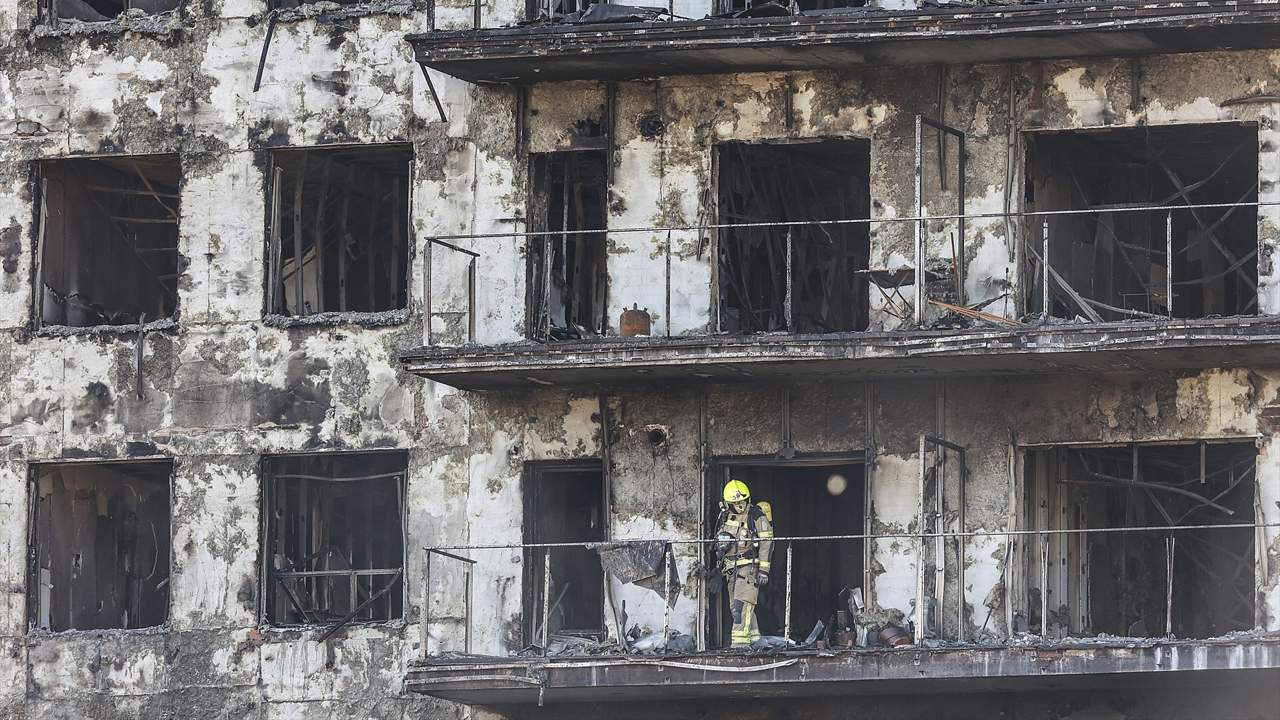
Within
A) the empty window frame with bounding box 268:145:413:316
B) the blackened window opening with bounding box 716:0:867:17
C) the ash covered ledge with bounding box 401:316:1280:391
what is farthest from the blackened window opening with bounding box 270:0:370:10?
the ash covered ledge with bounding box 401:316:1280:391

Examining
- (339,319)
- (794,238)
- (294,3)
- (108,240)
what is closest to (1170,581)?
(794,238)

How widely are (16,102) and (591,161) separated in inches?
229

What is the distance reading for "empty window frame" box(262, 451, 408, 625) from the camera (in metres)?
28.1

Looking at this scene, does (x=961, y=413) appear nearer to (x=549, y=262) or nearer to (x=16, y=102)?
(x=549, y=262)

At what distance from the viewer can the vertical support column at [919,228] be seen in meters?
26.0

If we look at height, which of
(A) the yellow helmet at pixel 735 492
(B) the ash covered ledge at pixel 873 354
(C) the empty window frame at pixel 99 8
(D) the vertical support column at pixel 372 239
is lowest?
(A) the yellow helmet at pixel 735 492

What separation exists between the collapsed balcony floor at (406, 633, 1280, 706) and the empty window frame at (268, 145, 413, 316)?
4724 millimetres

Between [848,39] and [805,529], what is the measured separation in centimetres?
528

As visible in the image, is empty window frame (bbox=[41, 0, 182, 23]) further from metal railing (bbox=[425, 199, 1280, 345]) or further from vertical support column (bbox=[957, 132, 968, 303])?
vertical support column (bbox=[957, 132, 968, 303])

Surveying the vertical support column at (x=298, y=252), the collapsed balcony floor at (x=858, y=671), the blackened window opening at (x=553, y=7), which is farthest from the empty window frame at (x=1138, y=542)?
the vertical support column at (x=298, y=252)

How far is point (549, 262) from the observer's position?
27.9 metres

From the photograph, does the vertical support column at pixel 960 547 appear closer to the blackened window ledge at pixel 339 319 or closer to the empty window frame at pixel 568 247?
the empty window frame at pixel 568 247

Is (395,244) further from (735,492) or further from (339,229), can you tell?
(735,492)

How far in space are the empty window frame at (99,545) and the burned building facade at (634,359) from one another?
0.16 feet
